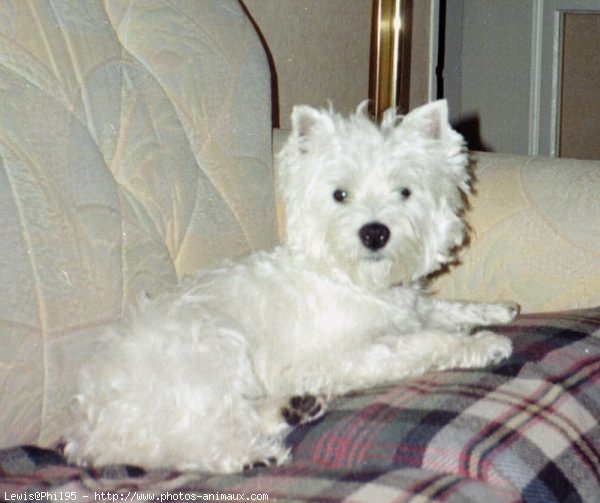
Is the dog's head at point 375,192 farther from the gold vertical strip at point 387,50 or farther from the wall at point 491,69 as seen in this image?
the wall at point 491,69

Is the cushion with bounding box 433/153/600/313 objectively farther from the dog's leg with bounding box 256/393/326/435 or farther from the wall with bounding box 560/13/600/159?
the wall with bounding box 560/13/600/159

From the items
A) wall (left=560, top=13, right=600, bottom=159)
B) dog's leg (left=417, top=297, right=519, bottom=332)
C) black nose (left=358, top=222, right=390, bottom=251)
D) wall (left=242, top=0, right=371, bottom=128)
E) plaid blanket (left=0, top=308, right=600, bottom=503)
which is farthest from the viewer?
wall (left=560, top=13, right=600, bottom=159)

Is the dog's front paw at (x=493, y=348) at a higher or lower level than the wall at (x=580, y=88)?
lower

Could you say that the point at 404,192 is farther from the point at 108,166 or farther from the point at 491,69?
the point at 491,69

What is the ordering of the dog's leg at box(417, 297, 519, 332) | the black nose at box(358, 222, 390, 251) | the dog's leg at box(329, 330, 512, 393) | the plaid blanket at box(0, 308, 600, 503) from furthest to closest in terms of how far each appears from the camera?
1. the dog's leg at box(417, 297, 519, 332)
2. the black nose at box(358, 222, 390, 251)
3. the dog's leg at box(329, 330, 512, 393)
4. the plaid blanket at box(0, 308, 600, 503)

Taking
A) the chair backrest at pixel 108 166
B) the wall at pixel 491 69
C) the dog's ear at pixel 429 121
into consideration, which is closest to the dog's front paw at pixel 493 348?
the dog's ear at pixel 429 121

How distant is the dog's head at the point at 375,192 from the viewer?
2.35 m

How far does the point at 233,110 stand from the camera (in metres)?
2.58

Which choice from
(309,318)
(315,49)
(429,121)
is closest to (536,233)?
(429,121)

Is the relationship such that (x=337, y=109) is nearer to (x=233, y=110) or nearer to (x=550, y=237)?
(x=233, y=110)

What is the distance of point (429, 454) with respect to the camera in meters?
1.66

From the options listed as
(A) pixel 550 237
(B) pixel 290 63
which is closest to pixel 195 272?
(A) pixel 550 237

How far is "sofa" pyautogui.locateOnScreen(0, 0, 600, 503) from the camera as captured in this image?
1683mm

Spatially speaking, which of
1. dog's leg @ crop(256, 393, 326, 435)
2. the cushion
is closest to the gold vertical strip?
the cushion
